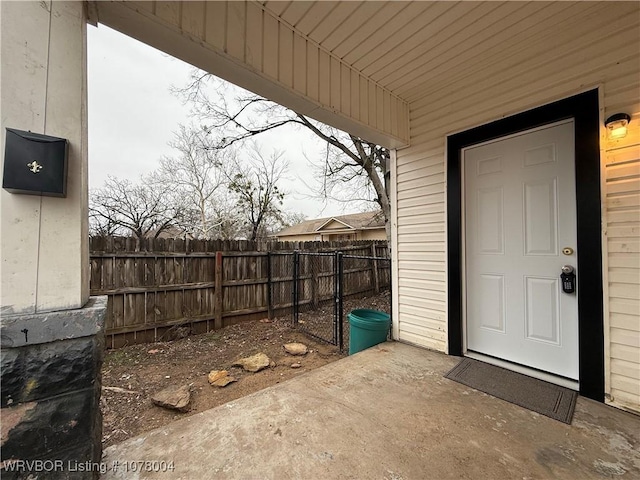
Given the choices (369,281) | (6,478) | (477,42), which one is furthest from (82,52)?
(369,281)

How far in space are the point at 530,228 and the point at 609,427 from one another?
1.44 m

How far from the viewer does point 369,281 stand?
6.95 m

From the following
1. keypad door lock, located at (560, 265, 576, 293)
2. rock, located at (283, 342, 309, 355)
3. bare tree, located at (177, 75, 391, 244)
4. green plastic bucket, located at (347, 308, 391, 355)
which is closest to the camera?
keypad door lock, located at (560, 265, 576, 293)

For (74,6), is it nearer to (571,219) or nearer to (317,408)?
(317,408)

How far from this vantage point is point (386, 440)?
153 centimetres

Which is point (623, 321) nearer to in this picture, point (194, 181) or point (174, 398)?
point (174, 398)

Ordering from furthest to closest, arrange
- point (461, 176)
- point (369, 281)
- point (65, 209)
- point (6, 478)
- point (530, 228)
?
point (369, 281), point (461, 176), point (530, 228), point (65, 209), point (6, 478)

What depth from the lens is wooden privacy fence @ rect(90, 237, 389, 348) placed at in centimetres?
362

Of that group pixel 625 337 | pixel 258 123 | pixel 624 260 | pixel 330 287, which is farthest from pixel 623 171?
pixel 258 123

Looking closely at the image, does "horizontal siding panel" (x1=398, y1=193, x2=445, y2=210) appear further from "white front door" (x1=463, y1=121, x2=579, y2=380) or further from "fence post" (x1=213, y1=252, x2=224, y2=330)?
"fence post" (x1=213, y1=252, x2=224, y2=330)

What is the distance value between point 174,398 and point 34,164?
2354mm

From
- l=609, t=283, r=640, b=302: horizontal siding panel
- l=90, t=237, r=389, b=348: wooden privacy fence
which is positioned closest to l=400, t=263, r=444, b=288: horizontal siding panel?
l=609, t=283, r=640, b=302: horizontal siding panel

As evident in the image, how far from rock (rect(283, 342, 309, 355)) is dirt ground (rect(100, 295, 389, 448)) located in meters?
0.07

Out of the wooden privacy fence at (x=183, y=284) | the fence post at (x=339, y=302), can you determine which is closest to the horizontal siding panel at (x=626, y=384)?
the fence post at (x=339, y=302)
